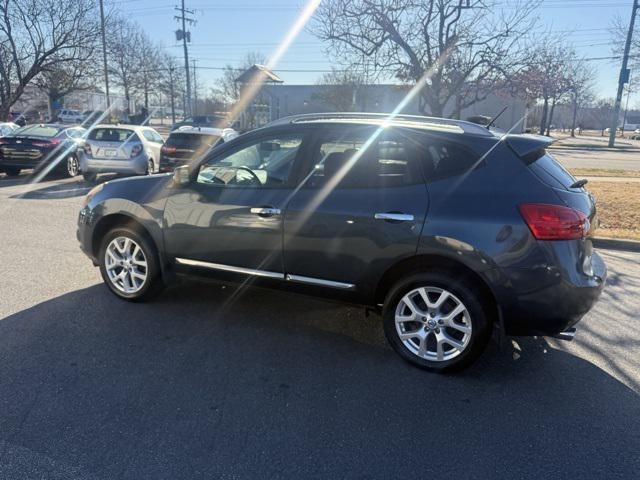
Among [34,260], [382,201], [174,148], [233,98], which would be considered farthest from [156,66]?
[382,201]

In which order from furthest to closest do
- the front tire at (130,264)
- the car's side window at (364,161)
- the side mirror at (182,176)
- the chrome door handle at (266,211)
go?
the front tire at (130,264) < the side mirror at (182,176) < the chrome door handle at (266,211) < the car's side window at (364,161)

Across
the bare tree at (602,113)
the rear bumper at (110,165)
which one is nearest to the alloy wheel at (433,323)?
the rear bumper at (110,165)

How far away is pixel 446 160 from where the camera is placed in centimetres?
333

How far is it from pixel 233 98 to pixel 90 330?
53.9 meters

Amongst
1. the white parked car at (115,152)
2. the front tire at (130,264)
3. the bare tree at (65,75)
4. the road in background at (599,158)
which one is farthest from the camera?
the bare tree at (65,75)

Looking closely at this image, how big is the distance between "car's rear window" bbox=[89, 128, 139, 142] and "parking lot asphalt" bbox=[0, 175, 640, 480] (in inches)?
332

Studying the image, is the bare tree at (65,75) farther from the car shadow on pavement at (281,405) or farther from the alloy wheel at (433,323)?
the alloy wheel at (433,323)

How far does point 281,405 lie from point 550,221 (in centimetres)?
205

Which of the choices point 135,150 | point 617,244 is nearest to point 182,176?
point 617,244

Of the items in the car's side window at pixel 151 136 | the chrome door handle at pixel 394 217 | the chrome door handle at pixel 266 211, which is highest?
the car's side window at pixel 151 136

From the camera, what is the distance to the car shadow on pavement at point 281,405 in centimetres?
246

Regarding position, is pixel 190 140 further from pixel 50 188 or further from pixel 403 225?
pixel 403 225

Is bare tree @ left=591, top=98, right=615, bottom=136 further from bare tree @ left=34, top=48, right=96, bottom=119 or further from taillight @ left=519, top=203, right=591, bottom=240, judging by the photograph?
taillight @ left=519, top=203, right=591, bottom=240

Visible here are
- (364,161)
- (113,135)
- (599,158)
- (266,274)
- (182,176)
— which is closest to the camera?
(364,161)
